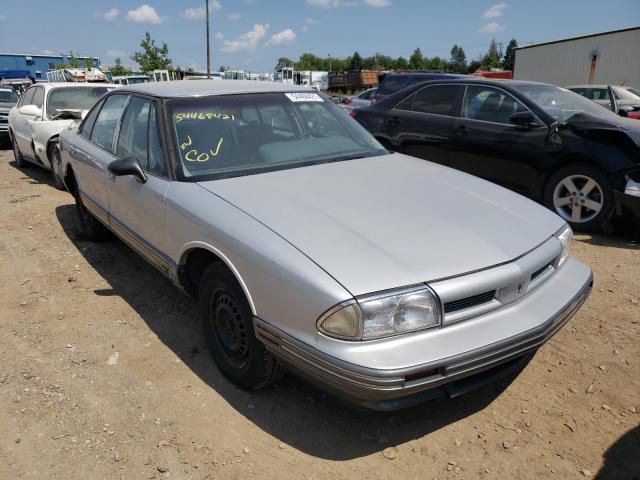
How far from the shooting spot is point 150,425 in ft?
8.57

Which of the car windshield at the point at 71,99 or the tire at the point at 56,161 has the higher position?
the car windshield at the point at 71,99

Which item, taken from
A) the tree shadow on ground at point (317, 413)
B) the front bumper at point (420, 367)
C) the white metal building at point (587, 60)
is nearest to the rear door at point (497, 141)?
the tree shadow on ground at point (317, 413)

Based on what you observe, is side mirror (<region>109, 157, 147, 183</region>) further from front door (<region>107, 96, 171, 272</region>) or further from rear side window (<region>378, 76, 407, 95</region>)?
rear side window (<region>378, 76, 407, 95</region>)

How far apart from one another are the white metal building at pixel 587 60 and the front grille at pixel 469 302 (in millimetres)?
29083

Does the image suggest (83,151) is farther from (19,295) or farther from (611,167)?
(611,167)

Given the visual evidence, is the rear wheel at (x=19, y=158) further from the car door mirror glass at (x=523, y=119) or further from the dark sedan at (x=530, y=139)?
the car door mirror glass at (x=523, y=119)

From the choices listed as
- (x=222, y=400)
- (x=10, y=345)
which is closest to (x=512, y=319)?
(x=222, y=400)

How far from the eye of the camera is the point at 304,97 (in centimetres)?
393

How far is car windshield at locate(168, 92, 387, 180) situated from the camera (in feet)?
10.5

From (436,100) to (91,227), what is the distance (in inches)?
170

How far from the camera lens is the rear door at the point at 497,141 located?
218 inches

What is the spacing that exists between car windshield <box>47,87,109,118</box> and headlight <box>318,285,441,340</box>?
748cm

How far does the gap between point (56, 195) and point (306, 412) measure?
6.02 metres

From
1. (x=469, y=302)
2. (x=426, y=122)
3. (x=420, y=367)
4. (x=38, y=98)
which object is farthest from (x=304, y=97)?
(x=38, y=98)
